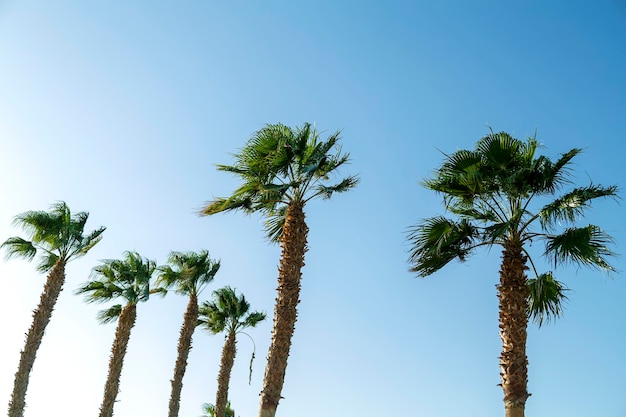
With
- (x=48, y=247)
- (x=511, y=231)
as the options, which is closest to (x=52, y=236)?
(x=48, y=247)

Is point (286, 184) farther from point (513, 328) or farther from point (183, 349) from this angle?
point (183, 349)

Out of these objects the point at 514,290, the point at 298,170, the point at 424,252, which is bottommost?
the point at 514,290

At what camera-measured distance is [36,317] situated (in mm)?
20578

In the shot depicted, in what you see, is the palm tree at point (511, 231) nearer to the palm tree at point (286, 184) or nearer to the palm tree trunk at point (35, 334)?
the palm tree at point (286, 184)

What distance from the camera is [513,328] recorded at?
11.9 metres

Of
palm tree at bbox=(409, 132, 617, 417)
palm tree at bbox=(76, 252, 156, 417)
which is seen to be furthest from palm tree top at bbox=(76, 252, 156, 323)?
palm tree at bbox=(409, 132, 617, 417)

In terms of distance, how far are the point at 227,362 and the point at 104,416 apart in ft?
21.3

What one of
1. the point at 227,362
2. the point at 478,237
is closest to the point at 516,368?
the point at 478,237

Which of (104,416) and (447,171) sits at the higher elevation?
(447,171)

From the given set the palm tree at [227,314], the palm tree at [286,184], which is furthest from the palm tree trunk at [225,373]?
the palm tree at [286,184]

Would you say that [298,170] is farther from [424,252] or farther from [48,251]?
[48,251]

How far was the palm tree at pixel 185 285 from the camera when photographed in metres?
24.8

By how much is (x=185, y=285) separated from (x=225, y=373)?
4405 millimetres

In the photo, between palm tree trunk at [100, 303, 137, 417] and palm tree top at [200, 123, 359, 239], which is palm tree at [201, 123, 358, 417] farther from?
palm tree trunk at [100, 303, 137, 417]
